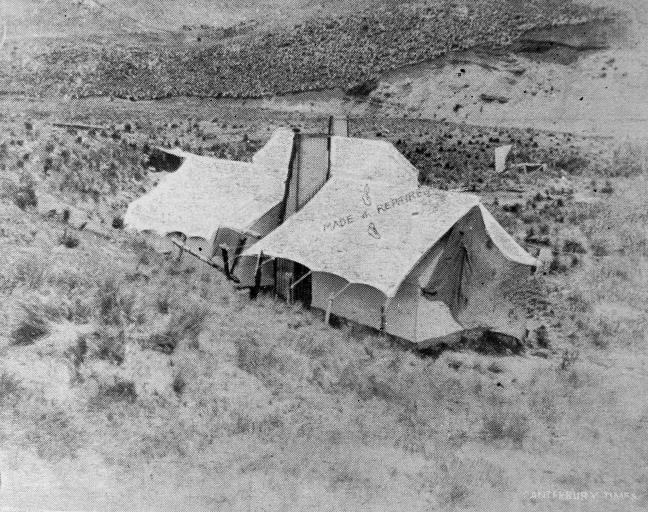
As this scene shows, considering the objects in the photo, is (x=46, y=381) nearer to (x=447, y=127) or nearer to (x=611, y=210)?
(x=447, y=127)

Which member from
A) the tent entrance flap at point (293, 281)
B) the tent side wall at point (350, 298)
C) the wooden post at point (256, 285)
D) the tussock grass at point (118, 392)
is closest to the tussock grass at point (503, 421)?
the tent side wall at point (350, 298)

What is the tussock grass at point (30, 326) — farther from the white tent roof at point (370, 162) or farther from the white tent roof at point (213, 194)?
the white tent roof at point (370, 162)

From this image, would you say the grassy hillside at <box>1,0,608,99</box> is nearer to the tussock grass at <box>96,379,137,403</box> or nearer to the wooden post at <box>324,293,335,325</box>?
the wooden post at <box>324,293,335,325</box>

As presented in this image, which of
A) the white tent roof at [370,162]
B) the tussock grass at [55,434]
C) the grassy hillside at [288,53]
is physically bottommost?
the tussock grass at [55,434]

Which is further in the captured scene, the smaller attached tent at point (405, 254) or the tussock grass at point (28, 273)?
the smaller attached tent at point (405, 254)

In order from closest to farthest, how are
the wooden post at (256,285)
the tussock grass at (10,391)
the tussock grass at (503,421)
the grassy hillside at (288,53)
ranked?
the tussock grass at (10,391) < the tussock grass at (503,421) < the grassy hillside at (288,53) < the wooden post at (256,285)

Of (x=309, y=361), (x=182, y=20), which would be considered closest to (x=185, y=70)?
(x=182, y=20)

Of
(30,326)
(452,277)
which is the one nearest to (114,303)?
(30,326)
